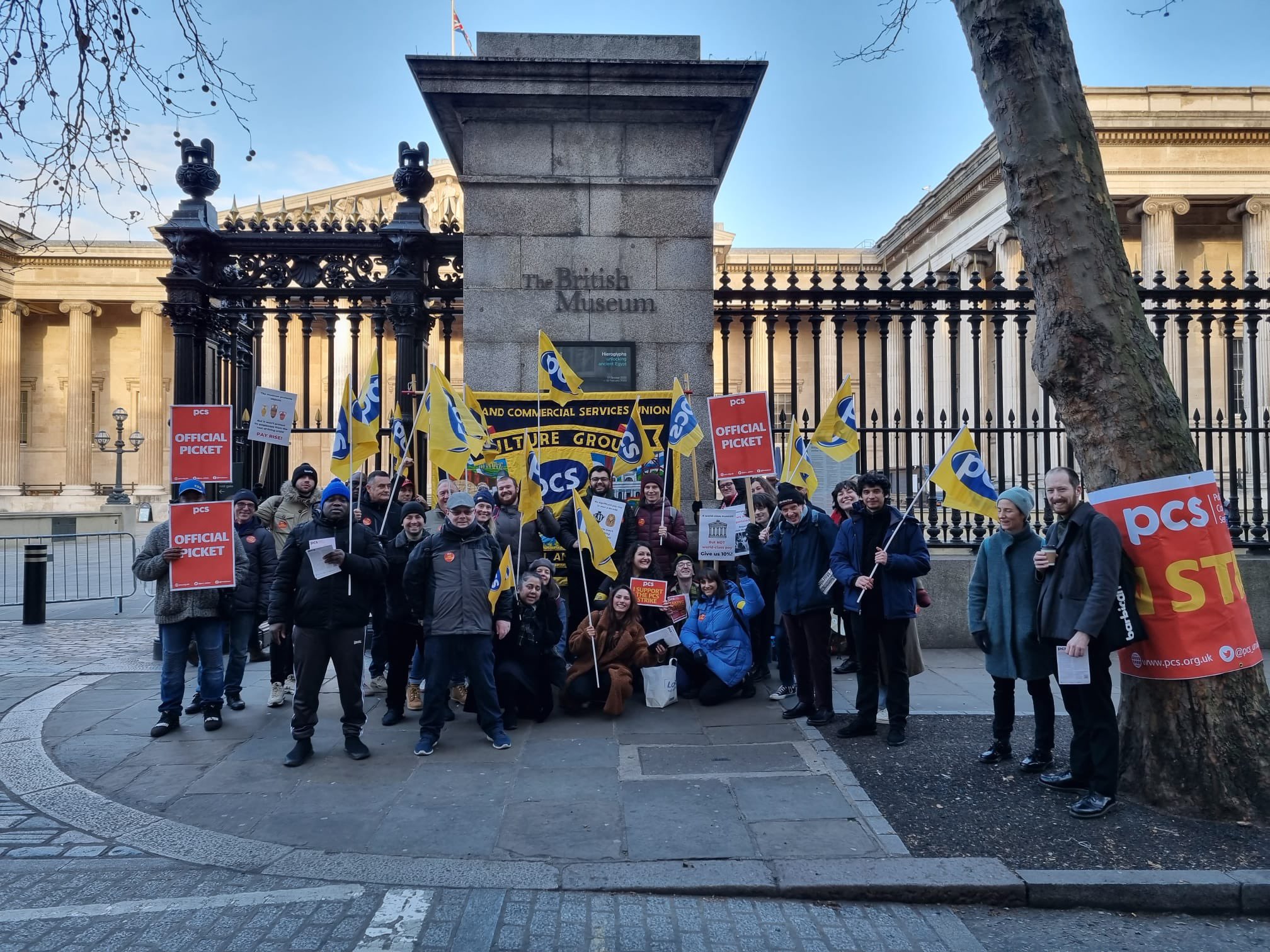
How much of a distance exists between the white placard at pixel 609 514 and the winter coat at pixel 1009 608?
3043mm

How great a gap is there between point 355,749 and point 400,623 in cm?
117

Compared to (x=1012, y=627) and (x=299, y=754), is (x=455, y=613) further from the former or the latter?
(x=1012, y=627)

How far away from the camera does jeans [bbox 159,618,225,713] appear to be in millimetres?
6832

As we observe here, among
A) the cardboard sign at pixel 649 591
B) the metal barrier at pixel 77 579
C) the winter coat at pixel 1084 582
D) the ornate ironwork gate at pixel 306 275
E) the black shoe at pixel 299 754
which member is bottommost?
the black shoe at pixel 299 754

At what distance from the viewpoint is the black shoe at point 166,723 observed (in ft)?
22.0

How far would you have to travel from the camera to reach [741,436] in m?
8.00

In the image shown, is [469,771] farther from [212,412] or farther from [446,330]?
[446,330]

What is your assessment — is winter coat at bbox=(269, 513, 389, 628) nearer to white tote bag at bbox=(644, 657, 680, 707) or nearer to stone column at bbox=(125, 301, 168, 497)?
white tote bag at bbox=(644, 657, 680, 707)

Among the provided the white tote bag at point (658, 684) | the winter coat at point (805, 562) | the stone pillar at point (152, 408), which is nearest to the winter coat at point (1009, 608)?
the winter coat at point (805, 562)

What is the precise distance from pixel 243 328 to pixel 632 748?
7.32 m

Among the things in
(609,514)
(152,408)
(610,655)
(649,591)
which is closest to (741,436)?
(609,514)

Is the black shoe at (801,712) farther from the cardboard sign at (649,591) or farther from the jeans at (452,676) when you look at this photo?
the jeans at (452,676)

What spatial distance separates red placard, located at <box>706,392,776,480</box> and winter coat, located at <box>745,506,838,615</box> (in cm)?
78

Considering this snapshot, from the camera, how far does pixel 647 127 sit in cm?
910
